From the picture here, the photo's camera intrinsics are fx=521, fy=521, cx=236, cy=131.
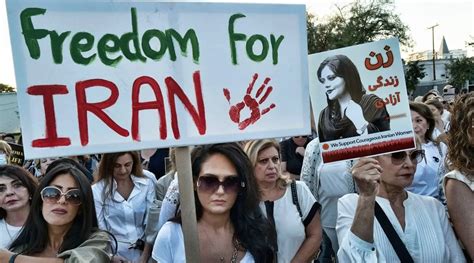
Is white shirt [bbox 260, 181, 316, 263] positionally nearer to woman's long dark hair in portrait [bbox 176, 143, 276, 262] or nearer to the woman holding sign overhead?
woman's long dark hair in portrait [bbox 176, 143, 276, 262]

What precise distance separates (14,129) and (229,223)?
3868 cm

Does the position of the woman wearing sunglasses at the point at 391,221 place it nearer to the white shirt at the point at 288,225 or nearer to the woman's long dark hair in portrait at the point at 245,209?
the woman's long dark hair in portrait at the point at 245,209

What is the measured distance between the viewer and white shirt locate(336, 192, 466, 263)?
7.88ft

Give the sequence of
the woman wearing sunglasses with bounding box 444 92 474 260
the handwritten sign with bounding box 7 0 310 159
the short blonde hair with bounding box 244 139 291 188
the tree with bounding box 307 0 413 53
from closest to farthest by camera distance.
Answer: the handwritten sign with bounding box 7 0 310 159 < the woman wearing sunglasses with bounding box 444 92 474 260 < the short blonde hair with bounding box 244 139 291 188 < the tree with bounding box 307 0 413 53

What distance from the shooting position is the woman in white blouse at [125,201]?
3.98 m

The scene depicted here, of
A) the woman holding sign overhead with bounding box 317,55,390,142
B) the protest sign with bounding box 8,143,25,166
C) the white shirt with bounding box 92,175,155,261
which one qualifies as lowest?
the white shirt with bounding box 92,175,155,261

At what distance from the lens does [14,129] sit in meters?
37.7

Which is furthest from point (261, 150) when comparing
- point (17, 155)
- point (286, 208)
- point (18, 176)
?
point (17, 155)

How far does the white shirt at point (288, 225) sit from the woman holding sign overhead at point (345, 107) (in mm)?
722

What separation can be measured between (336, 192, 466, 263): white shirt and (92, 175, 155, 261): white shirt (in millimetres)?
1920

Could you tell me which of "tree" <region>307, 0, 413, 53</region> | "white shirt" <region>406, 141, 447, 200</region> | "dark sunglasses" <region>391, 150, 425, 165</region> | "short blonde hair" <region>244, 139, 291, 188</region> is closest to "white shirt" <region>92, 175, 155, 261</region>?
"short blonde hair" <region>244, 139, 291, 188</region>

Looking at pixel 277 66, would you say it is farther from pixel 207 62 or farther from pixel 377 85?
pixel 377 85

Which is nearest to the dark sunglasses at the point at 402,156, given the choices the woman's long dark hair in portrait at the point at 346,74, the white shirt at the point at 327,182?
the woman's long dark hair in portrait at the point at 346,74

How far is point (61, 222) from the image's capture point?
2.37 meters
